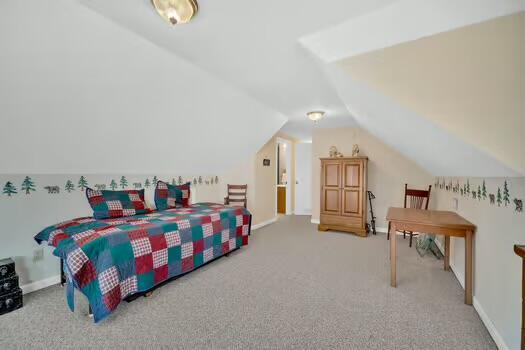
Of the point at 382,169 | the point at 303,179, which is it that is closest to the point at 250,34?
the point at 382,169

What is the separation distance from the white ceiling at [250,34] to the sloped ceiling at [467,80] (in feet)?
1.55

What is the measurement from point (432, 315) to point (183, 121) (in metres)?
3.10

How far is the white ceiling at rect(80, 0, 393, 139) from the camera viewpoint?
58.7 inches

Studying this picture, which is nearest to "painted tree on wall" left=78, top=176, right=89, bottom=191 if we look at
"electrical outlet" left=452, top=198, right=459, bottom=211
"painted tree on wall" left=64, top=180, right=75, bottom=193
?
"painted tree on wall" left=64, top=180, right=75, bottom=193

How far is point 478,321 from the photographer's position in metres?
1.84

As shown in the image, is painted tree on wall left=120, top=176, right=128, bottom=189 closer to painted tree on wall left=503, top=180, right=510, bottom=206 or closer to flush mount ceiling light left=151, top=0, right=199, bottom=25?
flush mount ceiling light left=151, top=0, right=199, bottom=25

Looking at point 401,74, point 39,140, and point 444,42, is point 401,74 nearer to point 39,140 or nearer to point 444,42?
point 444,42

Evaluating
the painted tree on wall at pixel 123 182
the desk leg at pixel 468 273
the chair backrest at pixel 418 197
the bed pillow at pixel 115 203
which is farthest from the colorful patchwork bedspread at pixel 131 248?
the chair backrest at pixel 418 197

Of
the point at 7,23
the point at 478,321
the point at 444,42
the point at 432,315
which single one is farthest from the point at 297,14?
the point at 478,321

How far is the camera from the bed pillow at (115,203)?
101 inches

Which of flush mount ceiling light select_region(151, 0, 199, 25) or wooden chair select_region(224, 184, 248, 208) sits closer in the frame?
flush mount ceiling light select_region(151, 0, 199, 25)

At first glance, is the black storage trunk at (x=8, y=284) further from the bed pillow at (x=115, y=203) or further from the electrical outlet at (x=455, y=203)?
the electrical outlet at (x=455, y=203)

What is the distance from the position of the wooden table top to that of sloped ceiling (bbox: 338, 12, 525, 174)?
3.04 ft

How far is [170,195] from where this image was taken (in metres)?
3.44
